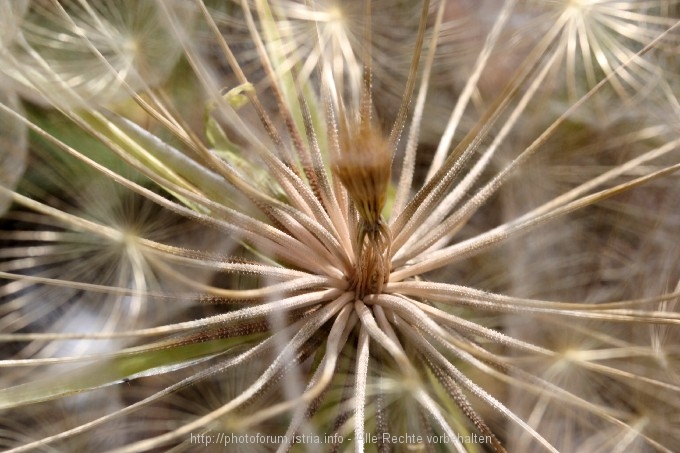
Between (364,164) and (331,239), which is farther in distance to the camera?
(331,239)

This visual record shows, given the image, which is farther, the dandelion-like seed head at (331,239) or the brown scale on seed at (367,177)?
the dandelion-like seed head at (331,239)

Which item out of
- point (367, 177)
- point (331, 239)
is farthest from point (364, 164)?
point (331, 239)

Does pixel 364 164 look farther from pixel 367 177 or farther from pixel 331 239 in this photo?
pixel 331 239

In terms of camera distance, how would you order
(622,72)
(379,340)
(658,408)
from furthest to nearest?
(622,72) → (658,408) → (379,340)

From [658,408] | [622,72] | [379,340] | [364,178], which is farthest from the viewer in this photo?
[622,72]

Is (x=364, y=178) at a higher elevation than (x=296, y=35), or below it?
below

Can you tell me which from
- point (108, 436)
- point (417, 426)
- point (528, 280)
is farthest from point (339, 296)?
point (108, 436)

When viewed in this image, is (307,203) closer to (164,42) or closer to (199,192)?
(199,192)

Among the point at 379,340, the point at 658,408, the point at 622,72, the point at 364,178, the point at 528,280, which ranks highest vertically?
the point at 622,72

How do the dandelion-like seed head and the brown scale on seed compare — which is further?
the dandelion-like seed head

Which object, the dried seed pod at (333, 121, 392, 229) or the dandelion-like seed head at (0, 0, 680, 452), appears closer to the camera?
the dried seed pod at (333, 121, 392, 229)

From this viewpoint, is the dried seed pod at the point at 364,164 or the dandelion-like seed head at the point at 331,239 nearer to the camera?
the dried seed pod at the point at 364,164
